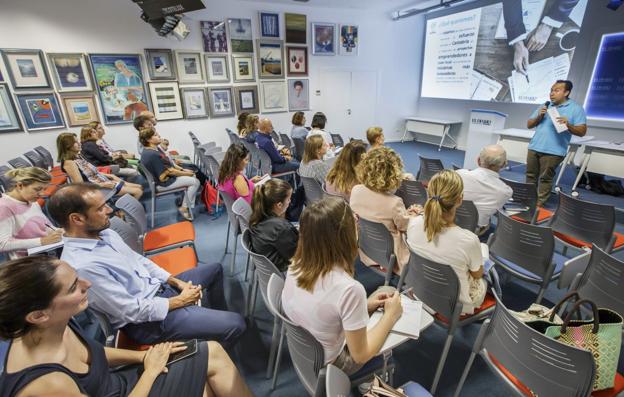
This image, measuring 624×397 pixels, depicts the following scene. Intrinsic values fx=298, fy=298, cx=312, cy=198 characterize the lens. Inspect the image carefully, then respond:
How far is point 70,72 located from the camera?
5.12m

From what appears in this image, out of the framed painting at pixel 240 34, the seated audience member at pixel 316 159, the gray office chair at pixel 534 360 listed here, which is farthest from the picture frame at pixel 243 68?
the gray office chair at pixel 534 360

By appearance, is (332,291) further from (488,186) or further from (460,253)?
(488,186)

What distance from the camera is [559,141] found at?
383cm

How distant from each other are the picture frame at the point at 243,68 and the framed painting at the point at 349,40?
2.40m

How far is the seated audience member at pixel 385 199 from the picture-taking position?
2141 mm

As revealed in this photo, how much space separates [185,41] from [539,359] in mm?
6860

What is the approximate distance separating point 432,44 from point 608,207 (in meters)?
7.13

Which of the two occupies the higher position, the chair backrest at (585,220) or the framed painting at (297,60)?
the framed painting at (297,60)

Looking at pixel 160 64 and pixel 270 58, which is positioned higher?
pixel 270 58

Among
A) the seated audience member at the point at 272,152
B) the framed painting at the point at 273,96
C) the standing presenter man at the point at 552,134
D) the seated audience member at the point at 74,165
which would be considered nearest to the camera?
the seated audience member at the point at 74,165

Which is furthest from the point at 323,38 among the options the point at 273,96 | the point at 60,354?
the point at 60,354

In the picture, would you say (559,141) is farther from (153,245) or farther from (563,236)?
(153,245)

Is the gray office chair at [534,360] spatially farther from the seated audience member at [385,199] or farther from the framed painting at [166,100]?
the framed painting at [166,100]

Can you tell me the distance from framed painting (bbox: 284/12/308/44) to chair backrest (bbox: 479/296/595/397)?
22.8ft
